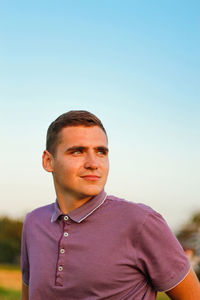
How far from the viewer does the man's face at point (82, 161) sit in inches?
121

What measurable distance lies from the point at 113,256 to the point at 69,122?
38.2 inches

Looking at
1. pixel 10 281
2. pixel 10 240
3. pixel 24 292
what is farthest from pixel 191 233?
pixel 10 240

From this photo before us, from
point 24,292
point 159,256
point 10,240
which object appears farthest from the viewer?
point 10,240

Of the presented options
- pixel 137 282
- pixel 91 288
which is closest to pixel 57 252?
pixel 91 288

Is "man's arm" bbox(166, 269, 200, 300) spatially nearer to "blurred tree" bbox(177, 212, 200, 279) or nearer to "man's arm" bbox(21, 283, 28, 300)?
"man's arm" bbox(21, 283, 28, 300)

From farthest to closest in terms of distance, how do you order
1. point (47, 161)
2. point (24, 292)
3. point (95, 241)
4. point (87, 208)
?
1. point (24, 292)
2. point (47, 161)
3. point (87, 208)
4. point (95, 241)

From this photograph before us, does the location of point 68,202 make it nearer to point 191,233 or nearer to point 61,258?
point 61,258

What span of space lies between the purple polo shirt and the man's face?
0.51 feet

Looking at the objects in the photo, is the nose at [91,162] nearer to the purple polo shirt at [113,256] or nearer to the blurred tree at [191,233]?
the purple polo shirt at [113,256]

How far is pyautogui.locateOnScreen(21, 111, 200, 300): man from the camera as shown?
297cm

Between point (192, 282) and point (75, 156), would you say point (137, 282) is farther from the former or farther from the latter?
point (75, 156)

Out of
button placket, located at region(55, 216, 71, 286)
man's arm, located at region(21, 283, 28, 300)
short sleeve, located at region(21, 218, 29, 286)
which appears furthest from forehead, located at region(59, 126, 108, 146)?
man's arm, located at region(21, 283, 28, 300)

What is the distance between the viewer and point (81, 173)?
3068mm

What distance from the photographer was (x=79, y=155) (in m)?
3.11
